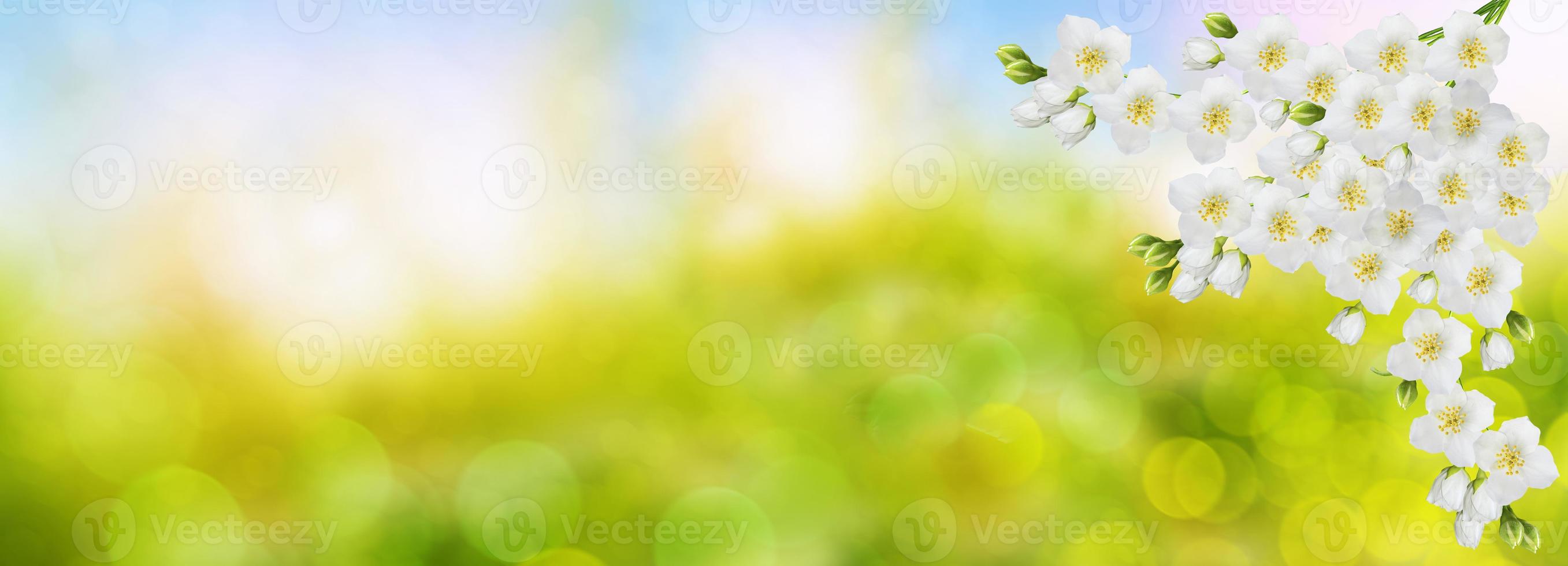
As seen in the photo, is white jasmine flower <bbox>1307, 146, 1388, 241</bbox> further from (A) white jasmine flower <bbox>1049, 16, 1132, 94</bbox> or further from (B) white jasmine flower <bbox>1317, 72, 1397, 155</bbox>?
(A) white jasmine flower <bbox>1049, 16, 1132, 94</bbox>

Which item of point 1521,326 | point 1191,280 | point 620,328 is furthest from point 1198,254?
point 620,328

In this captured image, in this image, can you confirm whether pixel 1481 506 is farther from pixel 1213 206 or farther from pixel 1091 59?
pixel 1091 59

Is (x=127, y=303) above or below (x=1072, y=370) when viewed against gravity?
above

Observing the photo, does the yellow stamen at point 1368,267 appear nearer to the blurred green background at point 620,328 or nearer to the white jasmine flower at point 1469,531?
the white jasmine flower at point 1469,531

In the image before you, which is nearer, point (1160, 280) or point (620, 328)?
point (1160, 280)

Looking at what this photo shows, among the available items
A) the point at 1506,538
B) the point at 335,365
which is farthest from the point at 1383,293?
the point at 335,365

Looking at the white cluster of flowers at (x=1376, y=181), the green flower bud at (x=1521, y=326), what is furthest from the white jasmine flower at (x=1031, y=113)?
the green flower bud at (x=1521, y=326)

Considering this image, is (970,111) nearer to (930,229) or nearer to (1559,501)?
(930,229)
